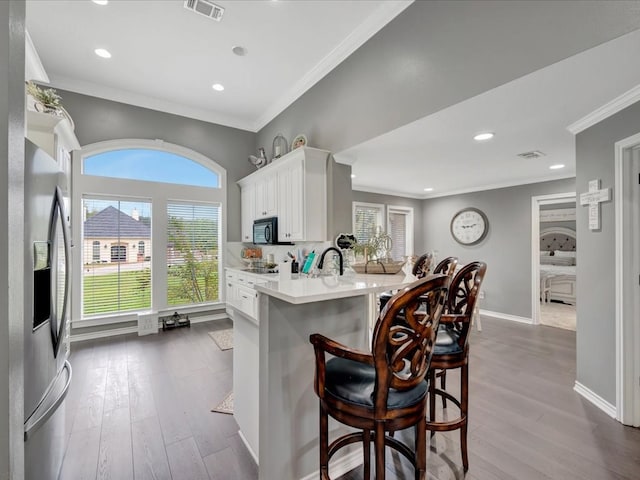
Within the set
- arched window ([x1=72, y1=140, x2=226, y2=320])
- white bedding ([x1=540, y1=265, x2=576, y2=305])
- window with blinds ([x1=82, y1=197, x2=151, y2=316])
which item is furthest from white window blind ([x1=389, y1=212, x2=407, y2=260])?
window with blinds ([x1=82, y1=197, x2=151, y2=316])

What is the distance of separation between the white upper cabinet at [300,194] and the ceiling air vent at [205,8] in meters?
1.52

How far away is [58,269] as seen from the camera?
1572 millimetres

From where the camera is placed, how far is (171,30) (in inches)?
122

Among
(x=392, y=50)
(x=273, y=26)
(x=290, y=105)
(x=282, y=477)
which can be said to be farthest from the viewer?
(x=290, y=105)

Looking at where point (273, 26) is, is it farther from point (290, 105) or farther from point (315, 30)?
point (290, 105)

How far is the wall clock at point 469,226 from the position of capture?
5711 millimetres

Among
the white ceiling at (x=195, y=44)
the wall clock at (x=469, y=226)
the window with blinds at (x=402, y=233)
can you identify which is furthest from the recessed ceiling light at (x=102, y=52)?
the wall clock at (x=469, y=226)

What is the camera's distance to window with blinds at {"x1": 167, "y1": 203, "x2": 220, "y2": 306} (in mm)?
4836

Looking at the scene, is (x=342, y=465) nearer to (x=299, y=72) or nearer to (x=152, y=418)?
(x=152, y=418)

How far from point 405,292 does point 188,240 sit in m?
4.78

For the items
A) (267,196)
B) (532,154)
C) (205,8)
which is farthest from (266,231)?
(532,154)

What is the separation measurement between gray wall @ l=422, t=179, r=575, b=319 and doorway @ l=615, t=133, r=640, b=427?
2752 mm

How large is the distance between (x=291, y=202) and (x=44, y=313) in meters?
2.72

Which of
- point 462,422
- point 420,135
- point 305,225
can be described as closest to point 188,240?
point 305,225
